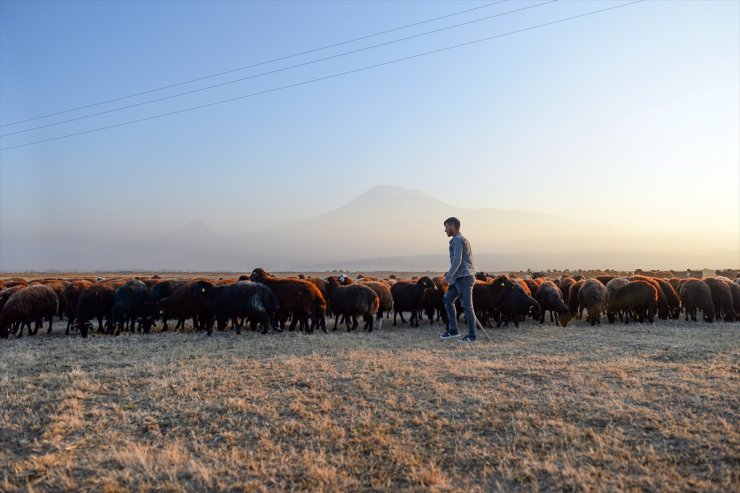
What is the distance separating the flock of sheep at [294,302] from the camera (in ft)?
41.7

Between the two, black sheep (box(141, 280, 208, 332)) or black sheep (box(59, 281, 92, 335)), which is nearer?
black sheep (box(141, 280, 208, 332))

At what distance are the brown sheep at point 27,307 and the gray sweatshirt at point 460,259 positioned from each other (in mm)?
10869

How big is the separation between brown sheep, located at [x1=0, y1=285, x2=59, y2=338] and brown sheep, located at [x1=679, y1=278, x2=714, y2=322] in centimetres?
1921

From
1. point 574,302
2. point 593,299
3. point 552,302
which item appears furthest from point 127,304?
point 574,302

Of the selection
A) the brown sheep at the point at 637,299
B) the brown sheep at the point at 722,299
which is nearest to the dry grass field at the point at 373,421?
the brown sheep at the point at 637,299

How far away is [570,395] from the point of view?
5.68 metres

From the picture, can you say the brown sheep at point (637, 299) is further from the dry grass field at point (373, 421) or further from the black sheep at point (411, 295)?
the dry grass field at point (373, 421)

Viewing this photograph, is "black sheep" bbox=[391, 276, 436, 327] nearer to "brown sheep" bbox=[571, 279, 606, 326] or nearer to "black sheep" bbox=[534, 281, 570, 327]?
"black sheep" bbox=[534, 281, 570, 327]

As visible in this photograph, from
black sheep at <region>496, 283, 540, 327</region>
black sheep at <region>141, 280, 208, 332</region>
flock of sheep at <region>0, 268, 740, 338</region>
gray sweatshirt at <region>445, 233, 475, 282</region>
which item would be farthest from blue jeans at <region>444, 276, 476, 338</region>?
black sheep at <region>141, 280, 208, 332</region>

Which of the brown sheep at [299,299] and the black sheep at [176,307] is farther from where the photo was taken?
the black sheep at [176,307]

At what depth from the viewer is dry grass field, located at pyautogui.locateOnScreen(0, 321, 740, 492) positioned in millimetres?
3830

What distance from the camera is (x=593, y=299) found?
47.3ft

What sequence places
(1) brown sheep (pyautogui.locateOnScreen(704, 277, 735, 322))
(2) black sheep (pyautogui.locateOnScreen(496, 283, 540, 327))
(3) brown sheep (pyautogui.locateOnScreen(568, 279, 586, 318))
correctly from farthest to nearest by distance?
(3) brown sheep (pyautogui.locateOnScreen(568, 279, 586, 318)) → (1) brown sheep (pyautogui.locateOnScreen(704, 277, 735, 322)) → (2) black sheep (pyautogui.locateOnScreen(496, 283, 540, 327))

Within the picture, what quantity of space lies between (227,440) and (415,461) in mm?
1882
